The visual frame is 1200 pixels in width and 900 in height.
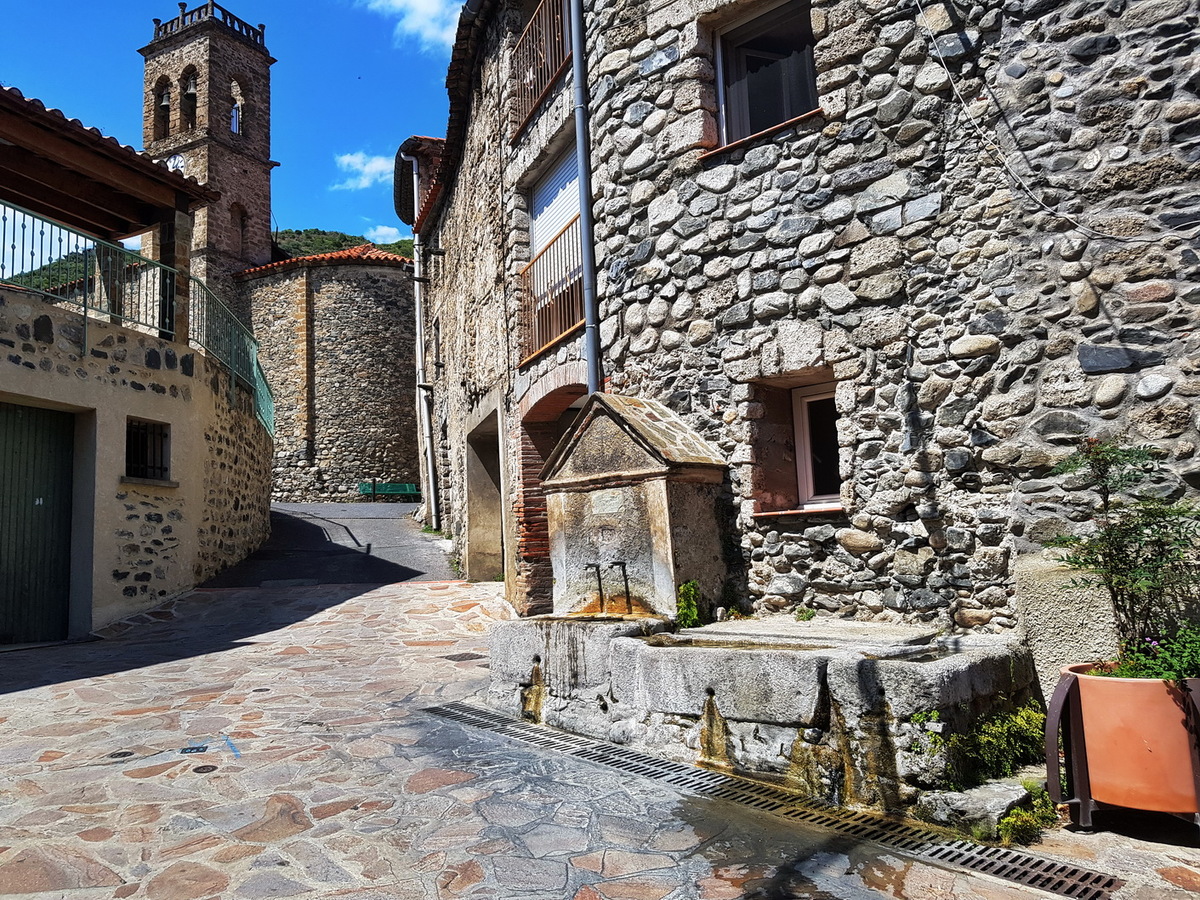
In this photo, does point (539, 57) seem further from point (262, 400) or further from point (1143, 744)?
point (1143, 744)

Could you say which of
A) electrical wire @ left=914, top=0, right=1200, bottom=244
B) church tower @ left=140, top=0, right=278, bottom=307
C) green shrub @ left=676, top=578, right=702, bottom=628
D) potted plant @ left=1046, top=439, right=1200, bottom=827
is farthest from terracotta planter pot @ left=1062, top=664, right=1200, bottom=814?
church tower @ left=140, top=0, right=278, bottom=307

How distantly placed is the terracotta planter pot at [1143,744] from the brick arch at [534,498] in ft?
19.3

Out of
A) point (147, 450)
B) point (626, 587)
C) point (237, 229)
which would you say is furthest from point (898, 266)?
point (237, 229)

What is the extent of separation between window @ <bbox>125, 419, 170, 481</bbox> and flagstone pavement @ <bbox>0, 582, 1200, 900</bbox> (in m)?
3.68

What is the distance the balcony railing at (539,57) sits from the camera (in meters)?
8.33

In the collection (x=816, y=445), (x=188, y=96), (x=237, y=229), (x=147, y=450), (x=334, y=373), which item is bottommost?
(x=816, y=445)

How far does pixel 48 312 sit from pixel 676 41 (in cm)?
643

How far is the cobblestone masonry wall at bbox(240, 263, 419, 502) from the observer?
81.0 feet

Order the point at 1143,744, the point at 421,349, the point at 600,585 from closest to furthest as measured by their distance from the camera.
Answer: the point at 1143,744 < the point at 600,585 < the point at 421,349

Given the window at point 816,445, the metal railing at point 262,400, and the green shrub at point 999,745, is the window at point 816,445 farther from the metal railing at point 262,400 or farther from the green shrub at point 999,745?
the metal railing at point 262,400

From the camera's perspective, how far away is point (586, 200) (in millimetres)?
7070

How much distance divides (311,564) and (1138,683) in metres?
10.7

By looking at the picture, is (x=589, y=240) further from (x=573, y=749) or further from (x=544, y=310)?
(x=573, y=749)

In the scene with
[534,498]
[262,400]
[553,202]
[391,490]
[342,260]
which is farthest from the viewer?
[391,490]
